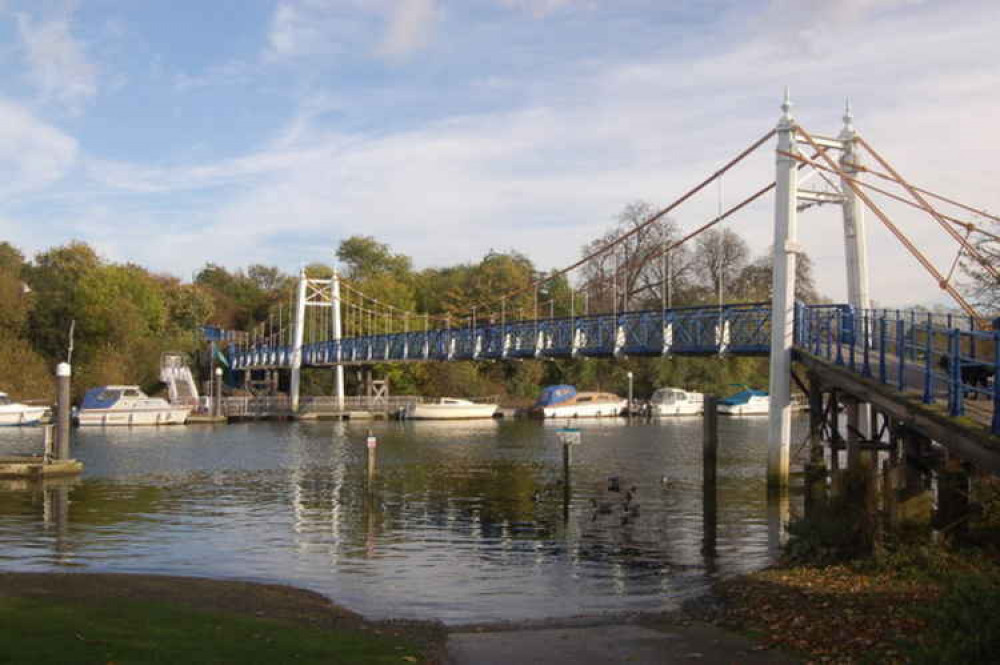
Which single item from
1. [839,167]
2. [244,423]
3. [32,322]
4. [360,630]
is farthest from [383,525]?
[32,322]

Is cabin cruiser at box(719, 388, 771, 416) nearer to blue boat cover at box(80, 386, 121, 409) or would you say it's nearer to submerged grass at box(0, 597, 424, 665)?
blue boat cover at box(80, 386, 121, 409)

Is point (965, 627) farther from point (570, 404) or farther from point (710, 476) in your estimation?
point (570, 404)

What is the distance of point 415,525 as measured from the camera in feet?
82.2

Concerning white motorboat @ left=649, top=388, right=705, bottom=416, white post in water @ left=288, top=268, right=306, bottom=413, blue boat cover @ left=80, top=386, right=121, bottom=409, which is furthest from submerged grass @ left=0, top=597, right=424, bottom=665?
white motorboat @ left=649, top=388, right=705, bottom=416

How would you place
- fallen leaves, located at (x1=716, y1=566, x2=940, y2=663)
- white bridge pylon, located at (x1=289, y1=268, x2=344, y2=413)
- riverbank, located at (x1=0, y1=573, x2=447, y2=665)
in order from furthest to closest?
white bridge pylon, located at (x1=289, y1=268, x2=344, y2=413) < fallen leaves, located at (x1=716, y1=566, x2=940, y2=663) < riverbank, located at (x1=0, y1=573, x2=447, y2=665)

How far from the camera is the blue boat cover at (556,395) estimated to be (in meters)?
79.0

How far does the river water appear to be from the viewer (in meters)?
17.7

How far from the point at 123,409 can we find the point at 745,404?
166ft

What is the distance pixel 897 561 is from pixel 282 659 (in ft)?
30.8

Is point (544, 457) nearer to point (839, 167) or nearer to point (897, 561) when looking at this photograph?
point (839, 167)

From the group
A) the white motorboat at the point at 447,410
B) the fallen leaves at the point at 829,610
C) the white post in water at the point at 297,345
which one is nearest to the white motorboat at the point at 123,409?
the white post in water at the point at 297,345

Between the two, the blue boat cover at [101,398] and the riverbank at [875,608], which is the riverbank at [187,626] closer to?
the riverbank at [875,608]

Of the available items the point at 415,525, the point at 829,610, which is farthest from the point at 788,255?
the point at 829,610

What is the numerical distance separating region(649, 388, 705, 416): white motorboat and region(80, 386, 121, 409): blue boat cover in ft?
139
